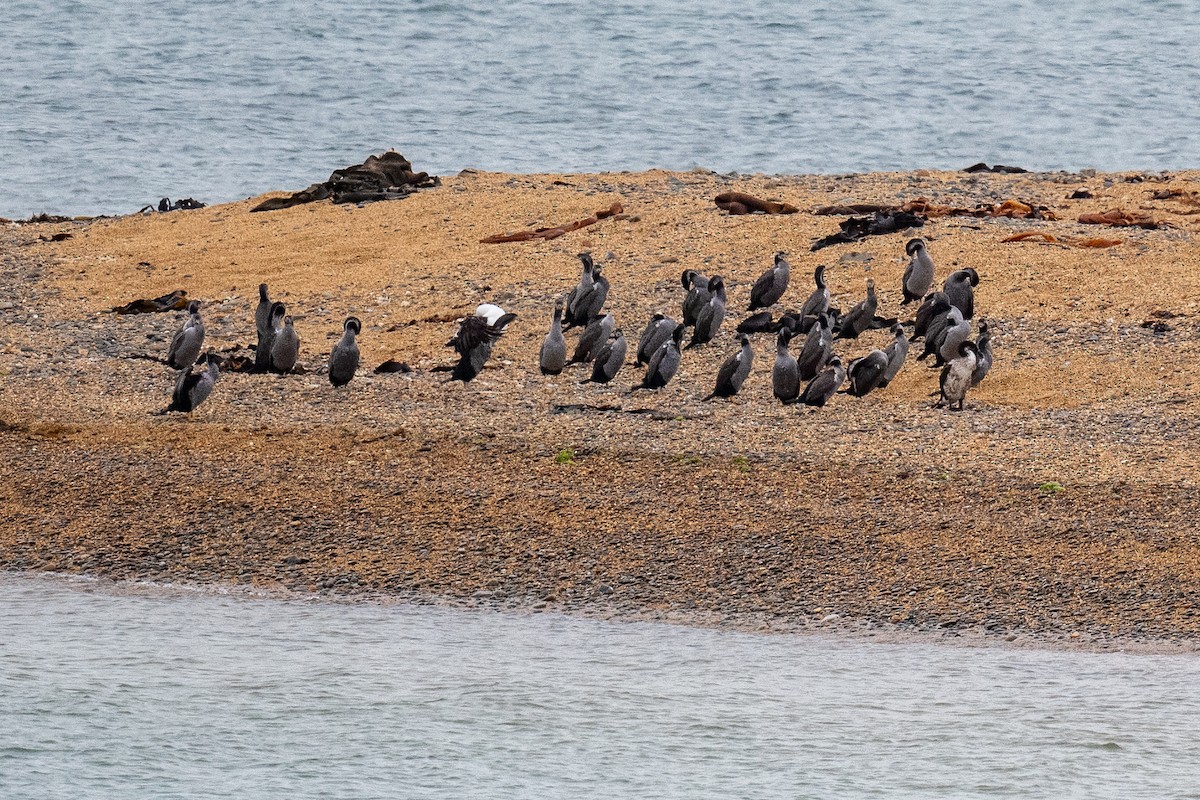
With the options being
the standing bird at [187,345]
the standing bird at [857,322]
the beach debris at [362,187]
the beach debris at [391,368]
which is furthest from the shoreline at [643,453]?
the beach debris at [362,187]

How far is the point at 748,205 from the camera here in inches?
693

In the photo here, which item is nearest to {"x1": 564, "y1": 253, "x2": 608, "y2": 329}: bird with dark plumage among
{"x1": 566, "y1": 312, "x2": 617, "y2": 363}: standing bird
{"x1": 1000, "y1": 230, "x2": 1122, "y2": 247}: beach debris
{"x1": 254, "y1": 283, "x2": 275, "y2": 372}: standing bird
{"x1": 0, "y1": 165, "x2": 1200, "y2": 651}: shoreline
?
{"x1": 0, "y1": 165, "x2": 1200, "y2": 651}: shoreline

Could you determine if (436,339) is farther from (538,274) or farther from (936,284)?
(936,284)

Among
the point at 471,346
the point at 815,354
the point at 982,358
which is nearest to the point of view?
the point at 982,358

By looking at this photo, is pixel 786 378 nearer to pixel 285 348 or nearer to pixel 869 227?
pixel 285 348

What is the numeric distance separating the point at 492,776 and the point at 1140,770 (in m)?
2.67

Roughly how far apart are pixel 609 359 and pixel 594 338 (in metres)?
0.64

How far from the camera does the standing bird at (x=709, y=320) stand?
14070mm

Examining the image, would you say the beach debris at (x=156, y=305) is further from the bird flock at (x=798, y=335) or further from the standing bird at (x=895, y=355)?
the standing bird at (x=895, y=355)

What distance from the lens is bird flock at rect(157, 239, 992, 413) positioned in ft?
41.6

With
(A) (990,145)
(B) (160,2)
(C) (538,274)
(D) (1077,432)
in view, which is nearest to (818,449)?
(D) (1077,432)

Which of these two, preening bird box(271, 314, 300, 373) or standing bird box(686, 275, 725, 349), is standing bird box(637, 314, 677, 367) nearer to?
standing bird box(686, 275, 725, 349)

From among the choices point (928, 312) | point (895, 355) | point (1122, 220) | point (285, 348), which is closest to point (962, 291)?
point (928, 312)

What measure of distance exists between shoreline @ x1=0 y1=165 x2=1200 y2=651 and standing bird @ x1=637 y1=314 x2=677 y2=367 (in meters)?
0.37
